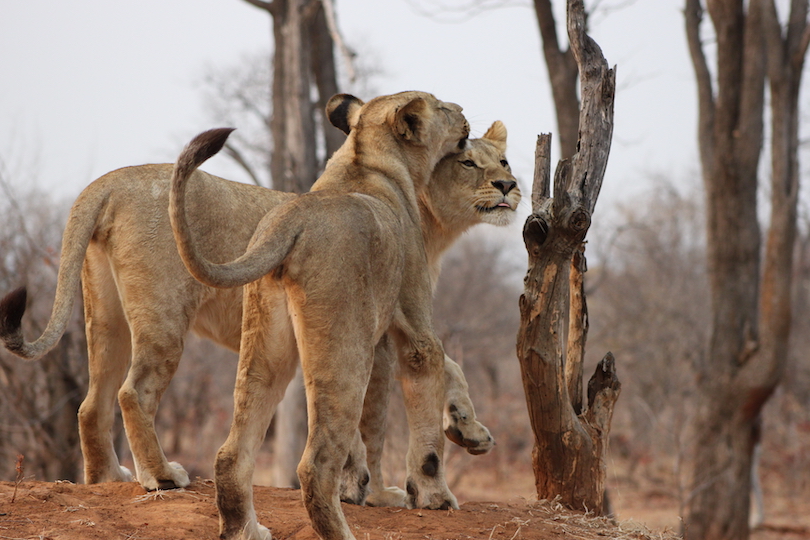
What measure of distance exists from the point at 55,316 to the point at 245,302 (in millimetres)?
1099

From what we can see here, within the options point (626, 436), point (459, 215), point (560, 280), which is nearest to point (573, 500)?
point (560, 280)

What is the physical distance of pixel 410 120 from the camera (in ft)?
14.5

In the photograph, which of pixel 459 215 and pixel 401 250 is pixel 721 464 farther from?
pixel 401 250

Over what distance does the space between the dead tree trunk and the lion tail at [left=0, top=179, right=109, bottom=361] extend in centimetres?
225

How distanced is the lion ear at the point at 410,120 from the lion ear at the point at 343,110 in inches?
22.5

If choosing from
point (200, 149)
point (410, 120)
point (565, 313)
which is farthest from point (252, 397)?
point (565, 313)

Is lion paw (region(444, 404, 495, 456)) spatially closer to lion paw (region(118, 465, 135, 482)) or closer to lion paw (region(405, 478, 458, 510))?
lion paw (region(405, 478, 458, 510))

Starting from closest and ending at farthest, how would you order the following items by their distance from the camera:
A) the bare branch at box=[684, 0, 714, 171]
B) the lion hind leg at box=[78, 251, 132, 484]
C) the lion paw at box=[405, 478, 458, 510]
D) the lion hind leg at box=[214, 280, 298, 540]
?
the lion hind leg at box=[214, 280, 298, 540] < the lion paw at box=[405, 478, 458, 510] < the lion hind leg at box=[78, 251, 132, 484] < the bare branch at box=[684, 0, 714, 171]

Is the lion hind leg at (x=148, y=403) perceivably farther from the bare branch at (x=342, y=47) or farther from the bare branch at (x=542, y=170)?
the bare branch at (x=342, y=47)

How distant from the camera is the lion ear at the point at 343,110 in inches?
195

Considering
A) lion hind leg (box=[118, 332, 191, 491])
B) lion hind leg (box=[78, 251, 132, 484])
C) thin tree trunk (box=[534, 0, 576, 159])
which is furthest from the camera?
thin tree trunk (box=[534, 0, 576, 159])

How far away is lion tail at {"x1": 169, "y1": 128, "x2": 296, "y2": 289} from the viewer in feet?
9.91

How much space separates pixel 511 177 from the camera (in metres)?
4.76

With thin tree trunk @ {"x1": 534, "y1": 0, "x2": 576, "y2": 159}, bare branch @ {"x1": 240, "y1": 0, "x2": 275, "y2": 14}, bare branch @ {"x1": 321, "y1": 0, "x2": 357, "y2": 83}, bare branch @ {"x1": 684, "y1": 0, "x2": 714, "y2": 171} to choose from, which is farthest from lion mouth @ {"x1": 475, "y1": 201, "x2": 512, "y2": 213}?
bare branch @ {"x1": 240, "y1": 0, "x2": 275, "y2": 14}
